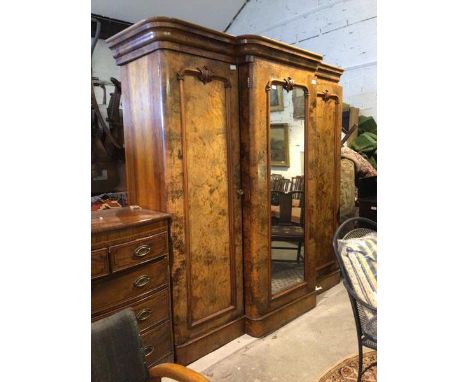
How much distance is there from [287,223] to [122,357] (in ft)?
5.42

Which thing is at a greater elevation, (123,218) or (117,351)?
(123,218)

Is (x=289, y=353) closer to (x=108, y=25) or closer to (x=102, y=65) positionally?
(x=102, y=65)

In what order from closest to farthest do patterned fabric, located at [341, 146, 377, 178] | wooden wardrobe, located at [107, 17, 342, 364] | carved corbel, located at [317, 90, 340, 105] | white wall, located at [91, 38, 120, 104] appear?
1. wooden wardrobe, located at [107, 17, 342, 364]
2. carved corbel, located at [317, 90, 340, 105]
3. patterned fabric, located at [341, 146, 377, 178]
4. white wall, located at [91, 38, 120, 104]

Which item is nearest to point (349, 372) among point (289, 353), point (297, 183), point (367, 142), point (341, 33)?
point (289, 353)

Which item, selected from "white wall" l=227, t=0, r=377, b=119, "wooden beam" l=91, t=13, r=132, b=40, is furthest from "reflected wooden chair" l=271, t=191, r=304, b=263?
"wooden beam" l=91, t=13, r=132, b=40

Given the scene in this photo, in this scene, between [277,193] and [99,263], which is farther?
[277,193]

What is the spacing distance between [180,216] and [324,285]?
1.74 meters

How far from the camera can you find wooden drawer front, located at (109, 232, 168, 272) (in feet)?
5.50

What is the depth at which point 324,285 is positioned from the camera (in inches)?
123

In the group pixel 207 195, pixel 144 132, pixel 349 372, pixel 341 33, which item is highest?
pixel 341 33

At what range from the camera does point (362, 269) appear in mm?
1602

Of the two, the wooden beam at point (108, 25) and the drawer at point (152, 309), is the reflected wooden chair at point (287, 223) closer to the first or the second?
the drawer at point (152, 309)

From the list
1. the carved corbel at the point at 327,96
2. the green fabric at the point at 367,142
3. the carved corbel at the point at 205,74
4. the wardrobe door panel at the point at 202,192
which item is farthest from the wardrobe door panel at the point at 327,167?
the carved corbel at the point at 205,74

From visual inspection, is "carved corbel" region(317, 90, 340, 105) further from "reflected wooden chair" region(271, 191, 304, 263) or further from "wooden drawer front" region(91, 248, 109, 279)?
"wooden drawer front" region(91, 248, 109, 279)
